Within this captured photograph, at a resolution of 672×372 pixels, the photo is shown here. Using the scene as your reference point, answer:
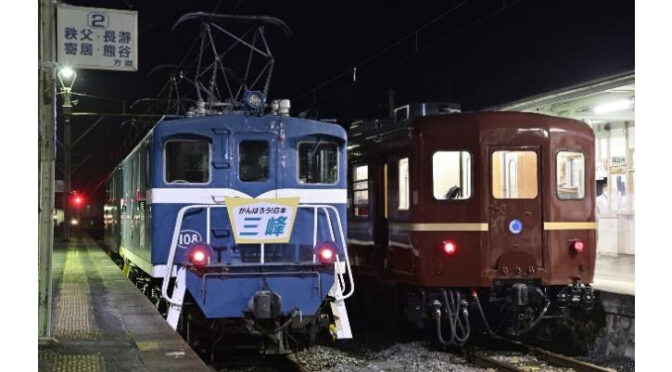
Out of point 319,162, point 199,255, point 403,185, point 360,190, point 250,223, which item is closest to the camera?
point 199,255

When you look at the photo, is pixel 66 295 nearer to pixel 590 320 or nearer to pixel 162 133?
pixel 162 133

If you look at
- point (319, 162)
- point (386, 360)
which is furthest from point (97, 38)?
point (386, 360)

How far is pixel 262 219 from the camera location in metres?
8.23

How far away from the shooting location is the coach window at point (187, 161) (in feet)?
27.5

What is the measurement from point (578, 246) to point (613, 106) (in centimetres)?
297

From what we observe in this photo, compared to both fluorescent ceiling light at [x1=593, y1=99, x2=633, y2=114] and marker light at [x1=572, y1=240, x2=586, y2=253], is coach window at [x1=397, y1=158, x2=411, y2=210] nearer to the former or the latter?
marker light at [x1=572, y1=240, x2=586, y2=253]

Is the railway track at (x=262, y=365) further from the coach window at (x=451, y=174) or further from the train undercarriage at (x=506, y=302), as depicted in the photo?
the coach window at (x=451, y=174)

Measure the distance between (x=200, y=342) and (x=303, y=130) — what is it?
8.80 ft

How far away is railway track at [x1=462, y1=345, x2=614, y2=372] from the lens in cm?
842

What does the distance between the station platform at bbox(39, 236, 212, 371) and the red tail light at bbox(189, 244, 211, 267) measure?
2.34 ft

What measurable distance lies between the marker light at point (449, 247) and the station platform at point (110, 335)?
3410 millimetres

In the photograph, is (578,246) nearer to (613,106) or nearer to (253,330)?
(613,106)

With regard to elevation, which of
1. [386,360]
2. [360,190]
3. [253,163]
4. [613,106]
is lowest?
[386,360]

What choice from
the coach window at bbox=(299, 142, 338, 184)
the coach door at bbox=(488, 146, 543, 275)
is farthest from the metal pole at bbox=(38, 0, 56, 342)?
the coach door at bbox=(488, 146, 543, 275)
